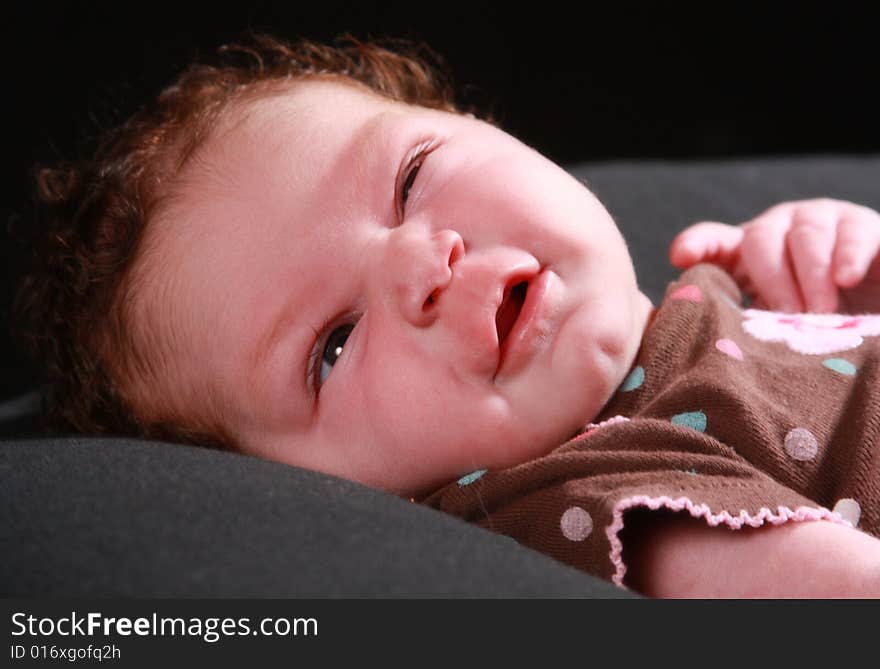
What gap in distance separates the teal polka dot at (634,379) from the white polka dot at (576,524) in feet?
0.69

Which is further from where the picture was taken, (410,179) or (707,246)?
(707,246)

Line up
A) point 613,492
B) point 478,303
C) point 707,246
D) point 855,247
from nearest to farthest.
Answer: point 613,492, point 478,303, point 855,247, point 707,246

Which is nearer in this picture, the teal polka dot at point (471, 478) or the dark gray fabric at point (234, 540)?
the dark gray fabric at point (234, 540)

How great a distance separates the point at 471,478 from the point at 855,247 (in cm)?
63

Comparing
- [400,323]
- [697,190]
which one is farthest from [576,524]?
[697,190]

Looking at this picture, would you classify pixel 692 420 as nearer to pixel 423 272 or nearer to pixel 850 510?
pixel 850 510

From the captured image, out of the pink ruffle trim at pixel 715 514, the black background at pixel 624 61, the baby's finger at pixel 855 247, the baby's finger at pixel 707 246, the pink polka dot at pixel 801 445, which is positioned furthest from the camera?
the black background at pixel 624 61

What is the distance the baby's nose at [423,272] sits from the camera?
941 mm

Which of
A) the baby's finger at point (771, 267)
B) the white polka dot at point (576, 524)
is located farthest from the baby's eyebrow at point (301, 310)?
the baby's finger at point (771, 267)

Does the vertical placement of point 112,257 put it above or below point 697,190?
above

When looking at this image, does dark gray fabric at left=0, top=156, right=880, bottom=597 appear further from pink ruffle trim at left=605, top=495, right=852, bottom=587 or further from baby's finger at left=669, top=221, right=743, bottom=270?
baby's finger at left=669, top=221, right=743, bottom=270

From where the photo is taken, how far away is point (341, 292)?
3.34 feet

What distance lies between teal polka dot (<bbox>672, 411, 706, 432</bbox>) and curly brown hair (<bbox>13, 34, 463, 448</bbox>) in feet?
1.63

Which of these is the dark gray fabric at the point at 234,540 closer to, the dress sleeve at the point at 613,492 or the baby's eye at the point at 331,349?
the dress sleeve at the point at 613,492
